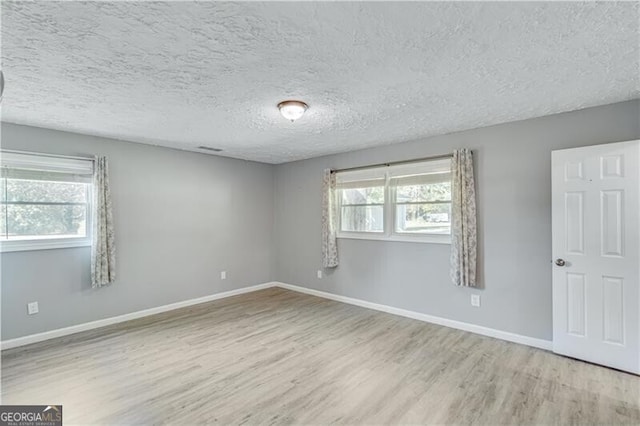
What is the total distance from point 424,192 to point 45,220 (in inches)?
186

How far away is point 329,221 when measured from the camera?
5.18 m

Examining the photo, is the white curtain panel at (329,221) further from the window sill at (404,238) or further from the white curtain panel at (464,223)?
the white curtain panel at (464,223)

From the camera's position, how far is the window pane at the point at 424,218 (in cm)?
408

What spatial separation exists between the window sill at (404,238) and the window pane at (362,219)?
0.10 meters

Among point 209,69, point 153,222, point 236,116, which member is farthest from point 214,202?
point 209,69

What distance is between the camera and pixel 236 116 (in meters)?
3.27

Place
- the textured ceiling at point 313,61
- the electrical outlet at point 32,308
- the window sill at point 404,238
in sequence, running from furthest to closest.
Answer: the window sill at point 404,238 < the electrical outlet at point 32,308 < the textured ceiling at point 313,61

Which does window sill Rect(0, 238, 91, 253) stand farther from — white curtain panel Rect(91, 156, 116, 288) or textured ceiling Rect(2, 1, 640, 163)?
textured ceiling Rect(2, 1, 640, 163)

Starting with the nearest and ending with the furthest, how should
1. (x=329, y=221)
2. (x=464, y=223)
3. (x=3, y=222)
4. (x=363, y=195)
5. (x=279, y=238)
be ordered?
(x=3, y=222), (x=464, y=223), (x=363, y=195), (x=329, y=221), (x=279, y=238)

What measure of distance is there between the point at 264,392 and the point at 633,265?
3375 mm

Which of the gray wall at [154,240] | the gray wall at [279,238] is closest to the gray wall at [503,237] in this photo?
the gray wall at [279,238]

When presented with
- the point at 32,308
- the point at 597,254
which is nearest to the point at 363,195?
the point at 597,254

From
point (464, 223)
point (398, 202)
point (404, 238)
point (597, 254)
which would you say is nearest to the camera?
point (597, 254)

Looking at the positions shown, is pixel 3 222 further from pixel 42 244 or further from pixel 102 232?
pixel 102 232
